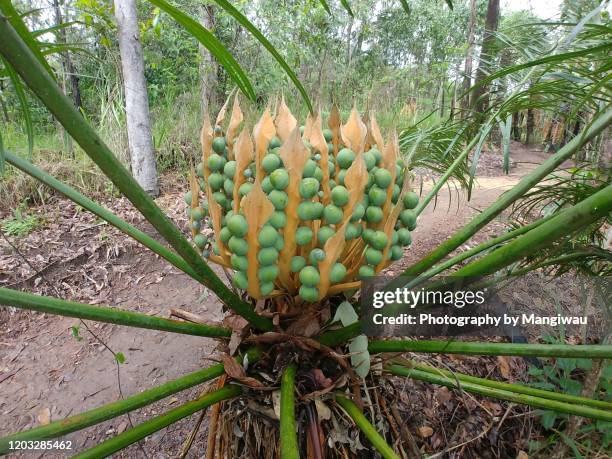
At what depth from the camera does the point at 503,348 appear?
59 centimetres

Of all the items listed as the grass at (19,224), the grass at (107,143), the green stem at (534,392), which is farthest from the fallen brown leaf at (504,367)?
the grass at (19,224)

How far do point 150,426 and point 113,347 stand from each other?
4.48ft

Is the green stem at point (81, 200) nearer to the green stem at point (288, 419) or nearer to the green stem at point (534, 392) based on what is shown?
the green stem at point (288, 419)

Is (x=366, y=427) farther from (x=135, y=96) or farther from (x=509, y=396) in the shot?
(x=135, y=96)

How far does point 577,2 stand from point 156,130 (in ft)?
10.9

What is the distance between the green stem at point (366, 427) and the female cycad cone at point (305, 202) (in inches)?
9.6

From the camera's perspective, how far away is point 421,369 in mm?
802

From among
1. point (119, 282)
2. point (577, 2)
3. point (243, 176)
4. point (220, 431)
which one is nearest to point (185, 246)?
point (243, 176)

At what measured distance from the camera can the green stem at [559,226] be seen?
15.1 inches

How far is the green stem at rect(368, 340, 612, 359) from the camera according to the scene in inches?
21.1

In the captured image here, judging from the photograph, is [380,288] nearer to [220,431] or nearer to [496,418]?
[220,431]

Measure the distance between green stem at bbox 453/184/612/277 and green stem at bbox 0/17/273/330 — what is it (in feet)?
1.35

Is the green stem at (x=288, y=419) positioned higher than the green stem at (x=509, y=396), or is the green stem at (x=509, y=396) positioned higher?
the green stem at (x=288, y=419)

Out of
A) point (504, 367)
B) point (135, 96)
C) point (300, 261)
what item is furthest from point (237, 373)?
point (135, 96)
